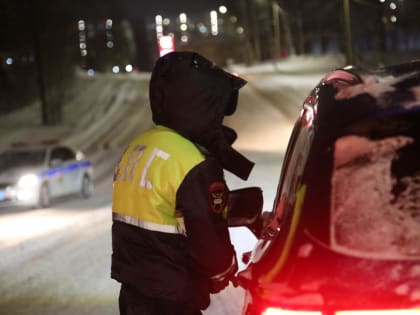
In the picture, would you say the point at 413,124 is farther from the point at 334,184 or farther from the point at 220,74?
the point at 220,74

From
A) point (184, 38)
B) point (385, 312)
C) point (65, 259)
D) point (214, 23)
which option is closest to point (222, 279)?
point (385, 312)

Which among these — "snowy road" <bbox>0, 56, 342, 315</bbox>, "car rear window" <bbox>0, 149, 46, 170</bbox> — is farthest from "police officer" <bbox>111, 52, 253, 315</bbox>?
"car rear window" <bbox>0, 149, 46, 170</bbox>

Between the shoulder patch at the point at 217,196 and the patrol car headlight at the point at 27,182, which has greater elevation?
the shoulder patch at the point at 217,196

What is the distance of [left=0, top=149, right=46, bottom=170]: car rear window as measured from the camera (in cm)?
1884

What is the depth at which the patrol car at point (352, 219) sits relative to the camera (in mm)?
2355

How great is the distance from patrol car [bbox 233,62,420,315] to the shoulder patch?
326 mm

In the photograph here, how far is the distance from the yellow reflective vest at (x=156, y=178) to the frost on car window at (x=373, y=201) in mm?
701

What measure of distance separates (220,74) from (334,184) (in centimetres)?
89

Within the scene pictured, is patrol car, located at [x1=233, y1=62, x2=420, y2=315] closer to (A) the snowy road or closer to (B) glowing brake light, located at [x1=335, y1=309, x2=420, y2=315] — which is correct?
(B) glowing brake light, located at [x1=335, y1=309, x2=420, y2=315]

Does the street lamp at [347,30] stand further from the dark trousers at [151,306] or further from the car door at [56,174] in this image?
the dark trousers at [151,306]

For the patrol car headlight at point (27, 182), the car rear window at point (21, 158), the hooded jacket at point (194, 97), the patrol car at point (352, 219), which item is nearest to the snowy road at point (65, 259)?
the patrol car headlight at point (27, 182)

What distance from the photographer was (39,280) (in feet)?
29.4

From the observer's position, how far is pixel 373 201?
2.55m

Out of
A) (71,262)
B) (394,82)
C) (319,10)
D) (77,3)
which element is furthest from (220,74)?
(319,10)
